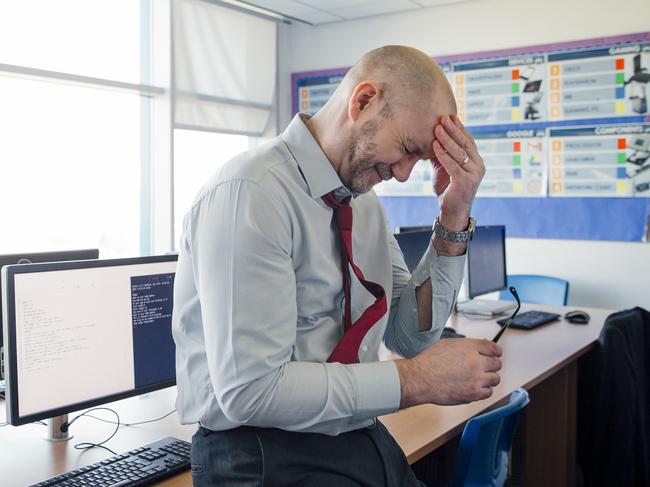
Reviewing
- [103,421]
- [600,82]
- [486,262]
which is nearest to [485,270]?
[486,262]

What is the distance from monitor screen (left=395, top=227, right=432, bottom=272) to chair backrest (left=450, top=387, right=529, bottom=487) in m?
1.01

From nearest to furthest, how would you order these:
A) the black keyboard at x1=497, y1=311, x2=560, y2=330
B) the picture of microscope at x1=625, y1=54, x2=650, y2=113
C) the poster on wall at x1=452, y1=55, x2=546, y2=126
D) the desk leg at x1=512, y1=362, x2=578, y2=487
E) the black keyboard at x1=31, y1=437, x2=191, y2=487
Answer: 1. the black keyboard at x1=31, y1=437, x2=191, y2=487
2. the desk leg at x1=512, y1=362, x2=578, y2=487
3. the black keyboard at x1=497, y1=311, x2=560, y2=330
4. the picture of microscope at x1=625, y1=54, x2=650, y2=113
5. the poster on wall at x1=452, y1=55, x2=546, y2=126

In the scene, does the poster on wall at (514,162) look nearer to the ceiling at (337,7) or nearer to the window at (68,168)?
the ceiling at (337,7)

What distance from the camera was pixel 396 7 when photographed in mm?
4676

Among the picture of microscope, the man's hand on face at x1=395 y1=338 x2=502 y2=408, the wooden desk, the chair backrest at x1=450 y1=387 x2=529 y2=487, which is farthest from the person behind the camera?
the picture of microscope

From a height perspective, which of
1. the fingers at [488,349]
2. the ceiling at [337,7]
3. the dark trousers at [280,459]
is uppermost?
the ceiling at [337,7]

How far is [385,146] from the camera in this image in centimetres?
124

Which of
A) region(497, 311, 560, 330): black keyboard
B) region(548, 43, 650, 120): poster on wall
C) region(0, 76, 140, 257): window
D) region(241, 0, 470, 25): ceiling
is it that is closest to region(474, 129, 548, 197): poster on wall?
region(548, 43, 650, 120): poster on wall

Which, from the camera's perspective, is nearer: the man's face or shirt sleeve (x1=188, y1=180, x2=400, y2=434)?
shirt sleeve (x1=188, y1=180, x2=400, y2=434)

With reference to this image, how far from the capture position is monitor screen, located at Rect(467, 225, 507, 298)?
329 cm

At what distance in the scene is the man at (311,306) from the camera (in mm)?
1080

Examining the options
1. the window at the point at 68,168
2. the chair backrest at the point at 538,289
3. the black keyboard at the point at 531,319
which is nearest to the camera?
the black keyboard at the point at 531,319

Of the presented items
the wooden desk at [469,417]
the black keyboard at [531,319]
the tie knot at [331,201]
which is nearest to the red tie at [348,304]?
the tie knot at [331,201]

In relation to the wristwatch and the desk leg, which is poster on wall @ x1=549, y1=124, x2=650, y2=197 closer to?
the desk leg
